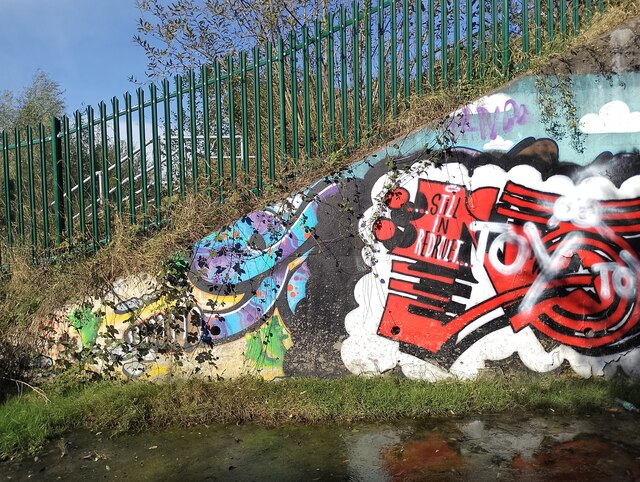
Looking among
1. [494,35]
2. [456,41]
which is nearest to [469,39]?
[456,41]

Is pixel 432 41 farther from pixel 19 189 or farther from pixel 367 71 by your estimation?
pixel 19 189

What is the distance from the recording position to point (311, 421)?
4.50 meters

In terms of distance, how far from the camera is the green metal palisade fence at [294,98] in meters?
5.33

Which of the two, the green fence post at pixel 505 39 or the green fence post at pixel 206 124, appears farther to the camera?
the green fence post at pixel 206 124

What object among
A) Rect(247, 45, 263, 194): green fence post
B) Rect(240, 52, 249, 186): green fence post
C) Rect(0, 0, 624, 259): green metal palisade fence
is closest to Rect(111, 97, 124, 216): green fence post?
Rect(0, 0, 624, 259): green metal palisade fence

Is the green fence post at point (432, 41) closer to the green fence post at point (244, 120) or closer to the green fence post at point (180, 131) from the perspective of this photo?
the green fence post at point (244, 120)

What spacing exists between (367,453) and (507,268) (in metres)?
2.22

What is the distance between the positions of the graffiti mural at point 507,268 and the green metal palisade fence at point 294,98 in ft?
3.22

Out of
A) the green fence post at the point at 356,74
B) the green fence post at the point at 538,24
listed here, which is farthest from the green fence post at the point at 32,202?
the green fence post at the point at 538,24

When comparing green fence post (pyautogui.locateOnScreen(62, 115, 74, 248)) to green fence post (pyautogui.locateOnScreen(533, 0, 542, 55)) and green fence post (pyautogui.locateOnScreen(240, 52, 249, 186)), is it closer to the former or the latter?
green fence post (pyautogui.locateOnScreen(240, 52, 249, 186))

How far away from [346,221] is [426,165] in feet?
3.07

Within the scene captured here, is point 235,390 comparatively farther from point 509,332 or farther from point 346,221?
point 509,332

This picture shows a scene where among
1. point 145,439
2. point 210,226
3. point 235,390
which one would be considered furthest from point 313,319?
point 145,439

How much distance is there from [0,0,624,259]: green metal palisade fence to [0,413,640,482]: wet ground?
236 centimetres
